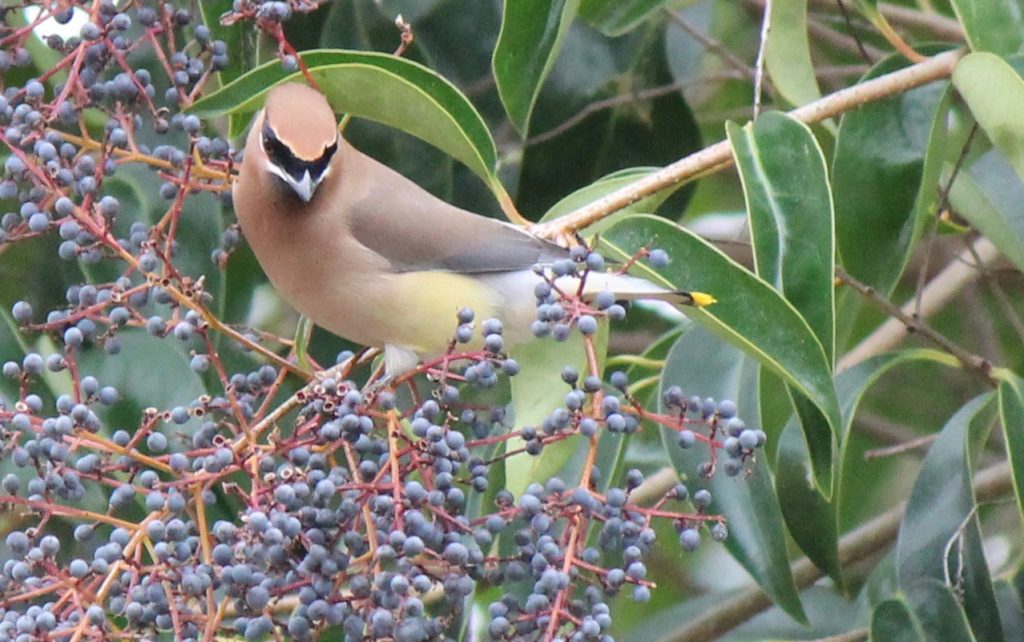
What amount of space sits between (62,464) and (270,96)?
620 millimetres

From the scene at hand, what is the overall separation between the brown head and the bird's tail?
420 mm

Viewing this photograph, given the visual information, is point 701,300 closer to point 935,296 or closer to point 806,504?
point 806,504

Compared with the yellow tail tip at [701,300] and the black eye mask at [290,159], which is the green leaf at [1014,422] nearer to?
the yellow tail tip at [701,300]

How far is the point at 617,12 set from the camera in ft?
7.77

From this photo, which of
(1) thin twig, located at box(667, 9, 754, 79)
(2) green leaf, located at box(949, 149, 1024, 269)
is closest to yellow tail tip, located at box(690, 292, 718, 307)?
(2) green leaf, located at box(949, 149, 1024, 269)

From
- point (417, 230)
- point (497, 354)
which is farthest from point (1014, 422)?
point (417, 230)

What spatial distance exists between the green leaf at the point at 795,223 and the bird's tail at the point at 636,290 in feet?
0.34

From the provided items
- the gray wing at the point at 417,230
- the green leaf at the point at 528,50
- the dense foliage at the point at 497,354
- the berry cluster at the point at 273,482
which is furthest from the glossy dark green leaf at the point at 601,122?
the berry cluster at the point at 273,482

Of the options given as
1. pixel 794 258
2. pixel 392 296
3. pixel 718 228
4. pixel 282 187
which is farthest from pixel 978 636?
pixel 718 228

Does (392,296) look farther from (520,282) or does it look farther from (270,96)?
(270,96)

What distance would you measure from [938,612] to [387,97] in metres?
1.04

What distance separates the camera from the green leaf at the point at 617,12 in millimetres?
2361

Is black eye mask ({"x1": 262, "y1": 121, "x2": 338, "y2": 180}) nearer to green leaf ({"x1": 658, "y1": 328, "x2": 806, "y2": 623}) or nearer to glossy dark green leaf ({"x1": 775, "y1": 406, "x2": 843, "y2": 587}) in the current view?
green leaf ({"x1": 658, "y1": 328, "x2": 806, "y2": 623})

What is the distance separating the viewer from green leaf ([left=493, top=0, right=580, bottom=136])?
2.17 m
